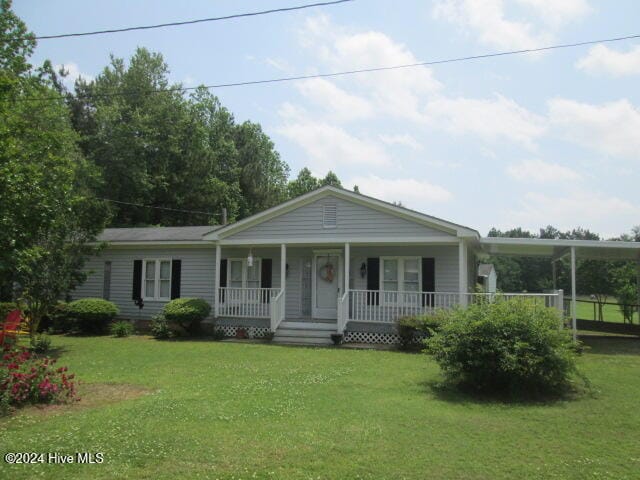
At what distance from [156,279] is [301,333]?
6719mm

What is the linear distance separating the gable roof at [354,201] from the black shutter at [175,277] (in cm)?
216

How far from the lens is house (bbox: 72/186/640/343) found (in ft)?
50.0

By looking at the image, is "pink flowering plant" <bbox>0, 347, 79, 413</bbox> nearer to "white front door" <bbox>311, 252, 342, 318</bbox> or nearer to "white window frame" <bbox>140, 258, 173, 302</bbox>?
"white front door" <bbox>311, 252, 342, 318</bbox>

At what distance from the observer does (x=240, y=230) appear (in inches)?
678

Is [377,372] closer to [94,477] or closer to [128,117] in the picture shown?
[94,477]

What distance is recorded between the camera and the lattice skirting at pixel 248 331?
16422 mm

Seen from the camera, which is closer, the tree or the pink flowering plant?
the pink flowering plant

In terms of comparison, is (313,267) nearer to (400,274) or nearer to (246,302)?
(246,302)

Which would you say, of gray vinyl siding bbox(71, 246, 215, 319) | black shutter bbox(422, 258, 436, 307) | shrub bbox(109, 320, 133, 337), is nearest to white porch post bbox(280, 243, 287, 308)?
gray vinyl siding bbox(71, 246, 215, 319)

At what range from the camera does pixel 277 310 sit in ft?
52.9

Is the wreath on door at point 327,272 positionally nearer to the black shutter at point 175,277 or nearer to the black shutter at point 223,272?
the black shutter at point 223,272

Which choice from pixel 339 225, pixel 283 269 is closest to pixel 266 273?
pixel 283 269

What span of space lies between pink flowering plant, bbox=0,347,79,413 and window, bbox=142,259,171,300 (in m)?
11.0

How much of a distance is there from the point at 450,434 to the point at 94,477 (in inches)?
156
